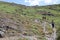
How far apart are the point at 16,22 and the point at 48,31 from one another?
5771mm

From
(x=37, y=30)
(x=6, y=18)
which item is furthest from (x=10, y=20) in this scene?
(x=37, y=30)

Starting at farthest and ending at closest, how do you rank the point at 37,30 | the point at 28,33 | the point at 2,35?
the point at 37,30 → the point at 28,33 → the point at 2,35

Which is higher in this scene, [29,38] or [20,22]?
[20,22]

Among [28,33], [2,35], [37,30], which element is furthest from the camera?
[37,30]

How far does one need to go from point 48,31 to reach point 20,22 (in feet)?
17.2

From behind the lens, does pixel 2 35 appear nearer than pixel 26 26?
Yes

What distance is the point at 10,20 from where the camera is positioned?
42000 mm

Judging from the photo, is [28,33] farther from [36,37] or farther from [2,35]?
[2,35]

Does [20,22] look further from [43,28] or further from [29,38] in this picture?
[29,38]

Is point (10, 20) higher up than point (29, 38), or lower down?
higher up

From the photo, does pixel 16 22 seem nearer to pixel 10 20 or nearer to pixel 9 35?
pixel 10 20

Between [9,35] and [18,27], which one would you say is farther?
[18,27]

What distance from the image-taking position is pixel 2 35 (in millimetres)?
34969

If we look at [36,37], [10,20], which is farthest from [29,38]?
[10,20]
